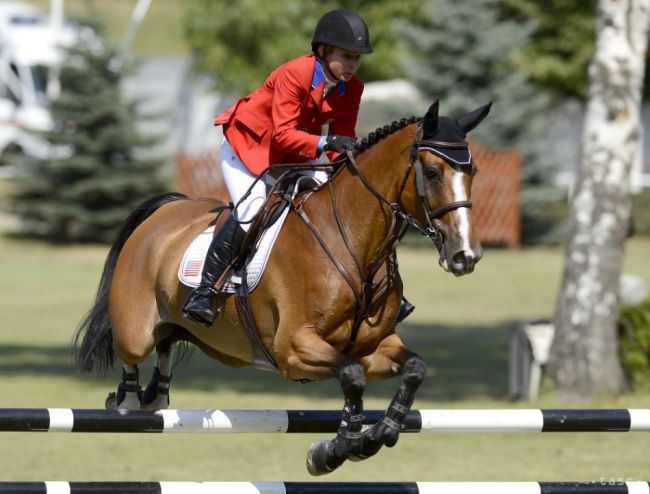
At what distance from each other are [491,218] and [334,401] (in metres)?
17.6

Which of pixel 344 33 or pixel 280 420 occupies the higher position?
pixel 344 33

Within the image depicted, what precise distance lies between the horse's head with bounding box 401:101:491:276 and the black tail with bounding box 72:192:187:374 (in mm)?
2210

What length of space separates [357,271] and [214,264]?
81 cm

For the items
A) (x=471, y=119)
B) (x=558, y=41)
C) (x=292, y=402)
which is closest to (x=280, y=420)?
(x=471, y=119)

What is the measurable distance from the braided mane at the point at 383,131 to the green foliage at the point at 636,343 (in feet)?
23.1

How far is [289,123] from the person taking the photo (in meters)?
5.94

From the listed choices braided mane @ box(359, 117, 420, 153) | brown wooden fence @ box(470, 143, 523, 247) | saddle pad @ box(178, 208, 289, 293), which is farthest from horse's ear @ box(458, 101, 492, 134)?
brown wooden fence @ box(470, 143, 523, 247)

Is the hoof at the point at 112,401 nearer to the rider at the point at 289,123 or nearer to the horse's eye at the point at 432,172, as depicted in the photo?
the rider at the point at 289,123

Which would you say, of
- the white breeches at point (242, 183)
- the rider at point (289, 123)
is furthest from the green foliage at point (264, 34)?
the rider at point (289, 123)

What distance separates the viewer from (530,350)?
1230 centimetres

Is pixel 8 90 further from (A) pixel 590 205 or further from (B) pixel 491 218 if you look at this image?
(A) pixel 590 205

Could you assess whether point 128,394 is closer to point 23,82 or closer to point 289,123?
point 289,123

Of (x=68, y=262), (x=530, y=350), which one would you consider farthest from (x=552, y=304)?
(x=68, y=262)

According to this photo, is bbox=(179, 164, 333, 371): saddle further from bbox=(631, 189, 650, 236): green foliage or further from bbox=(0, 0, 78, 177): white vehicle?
bbox=(0, 0, 78, 177): white vehicle
